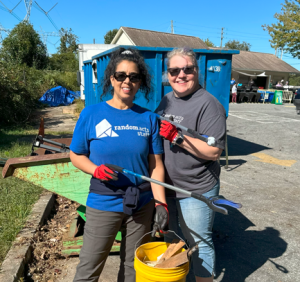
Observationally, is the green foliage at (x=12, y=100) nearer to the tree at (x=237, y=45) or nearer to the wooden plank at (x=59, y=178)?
the wooden plank at (x=59, y=178)

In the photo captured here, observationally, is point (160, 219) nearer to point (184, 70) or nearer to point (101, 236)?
point (101, 236)

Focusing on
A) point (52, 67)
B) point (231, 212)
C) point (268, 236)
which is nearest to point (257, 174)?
point (231, 212)

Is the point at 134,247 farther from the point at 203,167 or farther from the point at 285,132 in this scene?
the point at 285,132

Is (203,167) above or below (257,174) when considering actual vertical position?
above

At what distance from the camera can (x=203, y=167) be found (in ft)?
6.62

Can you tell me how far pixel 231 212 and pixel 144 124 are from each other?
2.88 meters

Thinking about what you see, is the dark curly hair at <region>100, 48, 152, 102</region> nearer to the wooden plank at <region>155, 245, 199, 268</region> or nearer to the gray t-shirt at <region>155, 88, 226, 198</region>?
the gray t-shirt at <region>155, 88, 226, 198</region>

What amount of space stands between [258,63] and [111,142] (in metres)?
35.4

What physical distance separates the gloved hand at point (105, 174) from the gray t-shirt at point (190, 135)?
0.56m

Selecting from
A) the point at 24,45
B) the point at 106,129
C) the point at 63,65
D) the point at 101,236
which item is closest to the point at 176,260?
the point at 101,236

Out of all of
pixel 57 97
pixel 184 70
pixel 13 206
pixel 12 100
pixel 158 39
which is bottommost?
pixel 13 206

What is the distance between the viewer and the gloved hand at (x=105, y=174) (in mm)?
1670

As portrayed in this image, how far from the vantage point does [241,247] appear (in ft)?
10.8

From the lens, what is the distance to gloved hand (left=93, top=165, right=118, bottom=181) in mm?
1670
